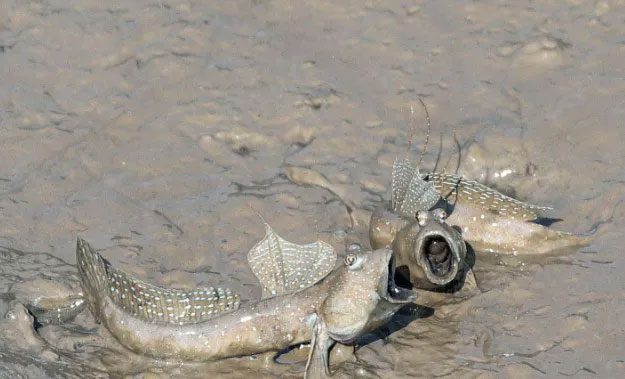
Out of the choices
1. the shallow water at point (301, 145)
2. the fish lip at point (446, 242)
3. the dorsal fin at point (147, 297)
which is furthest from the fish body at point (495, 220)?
the dorsal fin at point (147, 297)

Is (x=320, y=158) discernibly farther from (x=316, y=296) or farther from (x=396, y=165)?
(x=316, y=296)

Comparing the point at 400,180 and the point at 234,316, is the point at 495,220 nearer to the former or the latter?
the point at 400,180

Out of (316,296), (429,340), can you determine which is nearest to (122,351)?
(316,296)

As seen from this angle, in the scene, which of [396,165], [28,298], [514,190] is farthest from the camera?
[514,190]

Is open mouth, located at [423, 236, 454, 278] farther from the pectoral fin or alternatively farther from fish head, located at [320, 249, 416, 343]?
the pectoral fin

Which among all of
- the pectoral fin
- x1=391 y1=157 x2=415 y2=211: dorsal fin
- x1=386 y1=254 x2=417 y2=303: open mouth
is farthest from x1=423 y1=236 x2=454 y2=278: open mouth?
the pectoral fin
